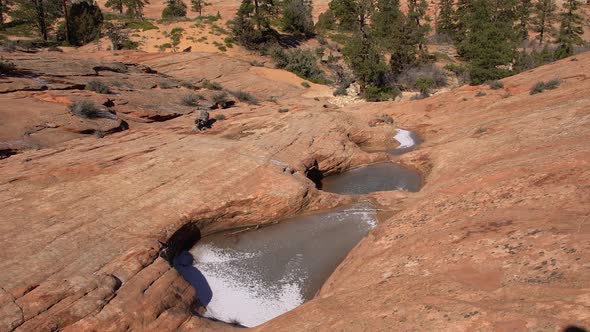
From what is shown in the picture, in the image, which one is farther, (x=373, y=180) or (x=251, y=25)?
(x=251, y=25)

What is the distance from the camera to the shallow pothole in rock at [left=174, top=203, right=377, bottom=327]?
9.68 meters

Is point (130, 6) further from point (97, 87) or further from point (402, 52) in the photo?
point (97, 87)

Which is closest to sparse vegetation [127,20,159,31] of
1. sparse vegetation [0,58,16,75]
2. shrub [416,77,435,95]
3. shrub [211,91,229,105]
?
shrub [211,91,229,105]

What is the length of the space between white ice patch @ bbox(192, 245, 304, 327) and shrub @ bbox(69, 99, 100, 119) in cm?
1047

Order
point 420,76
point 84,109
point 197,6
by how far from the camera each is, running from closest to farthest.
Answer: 1. point 84,109
2. point 420,76
3. point 197,6

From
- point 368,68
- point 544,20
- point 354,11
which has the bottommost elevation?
point 368,68

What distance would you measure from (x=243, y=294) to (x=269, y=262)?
55.6 inches

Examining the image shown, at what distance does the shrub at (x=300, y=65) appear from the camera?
133ft

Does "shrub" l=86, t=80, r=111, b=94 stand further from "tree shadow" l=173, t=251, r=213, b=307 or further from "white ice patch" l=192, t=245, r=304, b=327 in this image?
"white ice patch" l=192, t=245, r=304, b=327

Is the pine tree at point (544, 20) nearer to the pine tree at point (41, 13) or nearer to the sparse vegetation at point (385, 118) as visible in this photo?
the sparse vegetation at point (385, 118)

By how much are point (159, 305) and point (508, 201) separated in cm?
816

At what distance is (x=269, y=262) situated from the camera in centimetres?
1123

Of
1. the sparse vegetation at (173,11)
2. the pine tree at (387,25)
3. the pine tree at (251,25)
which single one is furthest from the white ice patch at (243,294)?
the sparse vegetation at (173,11)

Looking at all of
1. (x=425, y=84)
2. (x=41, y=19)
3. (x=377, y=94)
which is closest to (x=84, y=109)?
(x=377, y=94)
